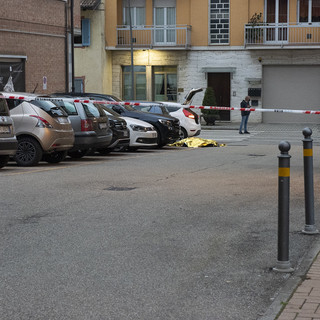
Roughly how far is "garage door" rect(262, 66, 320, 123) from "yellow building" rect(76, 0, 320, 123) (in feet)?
0.18

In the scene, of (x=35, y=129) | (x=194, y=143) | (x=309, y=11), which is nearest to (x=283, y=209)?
(x=35, y=129)

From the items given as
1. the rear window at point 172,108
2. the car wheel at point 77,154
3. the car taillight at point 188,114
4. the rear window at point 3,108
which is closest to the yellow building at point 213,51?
the rear window at point 172,108

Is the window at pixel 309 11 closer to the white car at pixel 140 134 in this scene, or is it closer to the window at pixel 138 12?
the window at pixel 138 12

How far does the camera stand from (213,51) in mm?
47062

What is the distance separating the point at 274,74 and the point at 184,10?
20.3 feet

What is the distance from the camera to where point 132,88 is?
4441 centimetres

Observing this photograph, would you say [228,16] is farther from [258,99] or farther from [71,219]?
[71,219]

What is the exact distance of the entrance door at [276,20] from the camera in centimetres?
4534

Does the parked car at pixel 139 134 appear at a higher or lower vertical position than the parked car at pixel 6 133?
lower

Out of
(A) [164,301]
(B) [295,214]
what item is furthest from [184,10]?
(A) [164,301]

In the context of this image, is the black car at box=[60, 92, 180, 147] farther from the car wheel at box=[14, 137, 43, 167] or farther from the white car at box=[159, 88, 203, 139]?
the car wheel at box=[14, 137, 43, 167]

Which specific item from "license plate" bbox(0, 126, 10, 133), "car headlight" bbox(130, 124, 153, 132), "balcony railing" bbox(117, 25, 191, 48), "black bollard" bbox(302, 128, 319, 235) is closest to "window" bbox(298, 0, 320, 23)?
"balcony railing" bbox(117, 25, 191, 48)

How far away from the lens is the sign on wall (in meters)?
30.2

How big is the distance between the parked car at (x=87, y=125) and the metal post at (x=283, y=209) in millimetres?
12163
